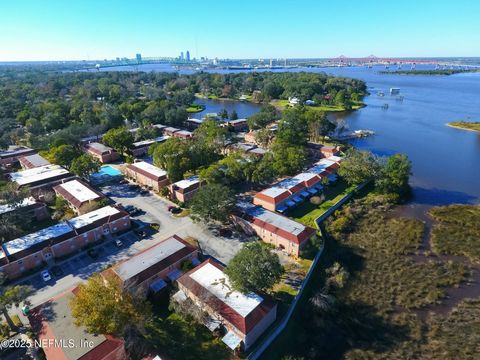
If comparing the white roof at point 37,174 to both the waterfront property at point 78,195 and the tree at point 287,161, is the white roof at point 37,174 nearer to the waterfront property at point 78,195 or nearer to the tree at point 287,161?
the waterfront property at point 78,195

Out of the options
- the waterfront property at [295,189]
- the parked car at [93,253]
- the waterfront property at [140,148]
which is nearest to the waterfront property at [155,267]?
the parked car at [93,253]

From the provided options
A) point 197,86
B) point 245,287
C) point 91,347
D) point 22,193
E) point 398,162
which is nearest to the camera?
point 91,347

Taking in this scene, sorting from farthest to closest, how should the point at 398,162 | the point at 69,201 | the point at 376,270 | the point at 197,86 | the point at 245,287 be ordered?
the point at 197,86, the point at 398,162, the point at 69,201, the point at 376,270, the point at 245,287

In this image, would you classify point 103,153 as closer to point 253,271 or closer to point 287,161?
point 287,161

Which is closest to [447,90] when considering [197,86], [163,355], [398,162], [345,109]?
[345,109]

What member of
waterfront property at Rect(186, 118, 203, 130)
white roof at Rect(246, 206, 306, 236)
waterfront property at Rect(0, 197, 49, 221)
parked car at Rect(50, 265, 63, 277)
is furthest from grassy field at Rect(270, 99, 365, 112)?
parked car at Rect(50, 265, 63, 277)

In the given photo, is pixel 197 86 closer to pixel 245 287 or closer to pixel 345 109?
pixel 345 109

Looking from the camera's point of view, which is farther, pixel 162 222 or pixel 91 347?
pixel 162 222
